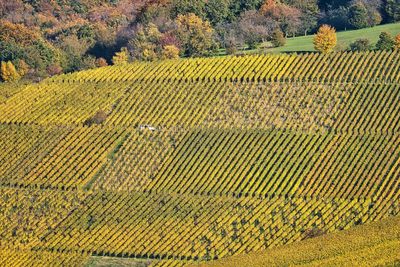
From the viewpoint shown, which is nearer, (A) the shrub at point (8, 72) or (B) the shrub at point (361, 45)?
(B) the shrub at point (361, 45)

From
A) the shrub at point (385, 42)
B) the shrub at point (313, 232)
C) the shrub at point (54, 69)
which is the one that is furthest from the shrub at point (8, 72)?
the shrub at point (313, 232)

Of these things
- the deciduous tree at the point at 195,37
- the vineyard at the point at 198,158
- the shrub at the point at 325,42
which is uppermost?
the vineyard at the point at 198,158

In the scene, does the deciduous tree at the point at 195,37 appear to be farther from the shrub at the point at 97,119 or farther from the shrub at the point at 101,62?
the shrub at the point at 97,119

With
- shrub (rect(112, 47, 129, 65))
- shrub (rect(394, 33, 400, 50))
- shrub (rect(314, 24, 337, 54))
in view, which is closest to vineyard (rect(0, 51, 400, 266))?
shrub (rect(314, 24, 337, 54))

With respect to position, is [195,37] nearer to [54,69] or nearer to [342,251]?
[54,69]

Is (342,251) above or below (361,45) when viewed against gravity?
above

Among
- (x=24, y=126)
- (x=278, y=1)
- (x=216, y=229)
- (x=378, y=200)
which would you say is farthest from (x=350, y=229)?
(x=278, y=1)

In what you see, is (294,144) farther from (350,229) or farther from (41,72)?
(41,72)

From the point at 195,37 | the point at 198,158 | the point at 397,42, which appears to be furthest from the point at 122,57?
the point at 198,158
